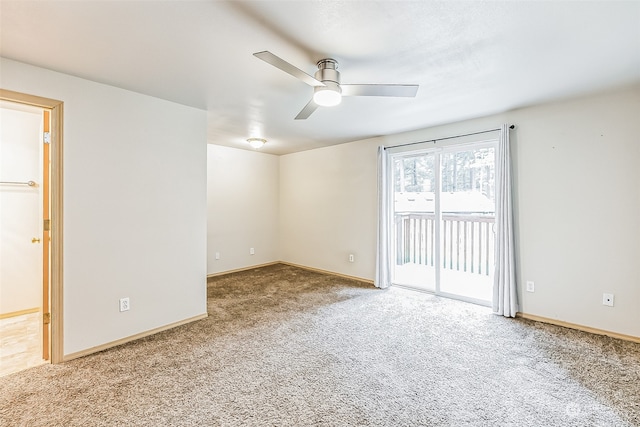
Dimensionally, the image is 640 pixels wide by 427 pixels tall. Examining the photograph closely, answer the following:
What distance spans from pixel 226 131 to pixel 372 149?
2300 millimetres

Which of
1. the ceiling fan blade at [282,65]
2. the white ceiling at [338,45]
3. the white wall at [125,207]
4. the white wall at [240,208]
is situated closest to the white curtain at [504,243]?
the white ceiling at [338,45]

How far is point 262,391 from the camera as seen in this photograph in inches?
77.7

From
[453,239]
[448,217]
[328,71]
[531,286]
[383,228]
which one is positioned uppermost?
[328,71]

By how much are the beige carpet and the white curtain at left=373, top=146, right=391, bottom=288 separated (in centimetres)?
111

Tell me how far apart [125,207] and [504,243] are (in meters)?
4.07

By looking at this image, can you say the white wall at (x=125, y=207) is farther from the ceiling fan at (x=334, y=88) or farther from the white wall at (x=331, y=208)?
the white wall at (x=331, y=208)

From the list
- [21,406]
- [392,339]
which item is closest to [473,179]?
[392,339]

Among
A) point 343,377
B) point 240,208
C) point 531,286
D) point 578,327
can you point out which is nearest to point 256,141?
point 240,208

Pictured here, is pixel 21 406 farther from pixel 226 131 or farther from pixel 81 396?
pixel 226 131

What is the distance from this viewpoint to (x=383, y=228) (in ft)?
14.5

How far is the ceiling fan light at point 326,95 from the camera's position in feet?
6.85

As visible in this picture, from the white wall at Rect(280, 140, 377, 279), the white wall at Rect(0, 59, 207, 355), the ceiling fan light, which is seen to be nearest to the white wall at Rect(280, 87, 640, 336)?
the white wall at Rect(280, 140, 377, 279)

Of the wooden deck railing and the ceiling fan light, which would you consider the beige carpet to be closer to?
the wooden deck railing

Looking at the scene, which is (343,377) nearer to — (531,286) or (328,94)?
(328,94)
